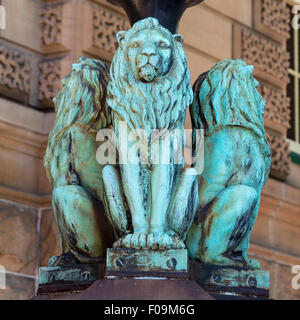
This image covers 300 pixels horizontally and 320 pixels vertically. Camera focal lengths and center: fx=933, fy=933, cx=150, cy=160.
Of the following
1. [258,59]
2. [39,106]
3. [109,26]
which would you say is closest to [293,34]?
[258,59]

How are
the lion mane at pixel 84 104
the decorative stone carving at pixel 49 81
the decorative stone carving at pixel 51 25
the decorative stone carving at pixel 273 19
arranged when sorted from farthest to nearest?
the decorative stone carving at pixel 273 19 < the decorative stone carving at pixel 51 25 < the decorative stone carving at pixel 49 81 < the lion mane at pixel 84 104

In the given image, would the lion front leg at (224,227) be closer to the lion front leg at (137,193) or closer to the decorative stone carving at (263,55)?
the lion front leg at (137,193)

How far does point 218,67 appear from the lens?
4.71 metres

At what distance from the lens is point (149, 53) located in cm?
426

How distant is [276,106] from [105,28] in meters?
2.28

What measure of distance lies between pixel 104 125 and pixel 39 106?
9.29 feet

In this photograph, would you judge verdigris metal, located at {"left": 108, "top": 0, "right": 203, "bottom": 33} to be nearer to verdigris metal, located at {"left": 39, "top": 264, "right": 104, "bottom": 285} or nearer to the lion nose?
the lion nose

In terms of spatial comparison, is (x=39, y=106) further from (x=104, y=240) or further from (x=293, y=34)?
(x=293, y=34)

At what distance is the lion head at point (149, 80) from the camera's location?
4.28 meters

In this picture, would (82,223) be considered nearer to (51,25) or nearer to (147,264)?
(147,264)

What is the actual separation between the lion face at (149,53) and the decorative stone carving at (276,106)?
464cm

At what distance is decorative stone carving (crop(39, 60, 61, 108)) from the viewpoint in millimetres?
7262

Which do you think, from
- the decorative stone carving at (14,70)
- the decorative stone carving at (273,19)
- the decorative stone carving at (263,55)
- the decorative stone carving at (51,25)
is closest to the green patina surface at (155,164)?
the decorative stone carving at (14,70)

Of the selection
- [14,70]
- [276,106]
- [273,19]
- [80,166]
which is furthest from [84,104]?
[273,19]
